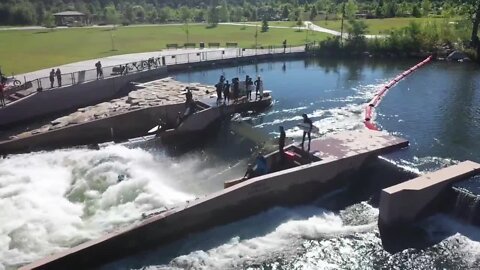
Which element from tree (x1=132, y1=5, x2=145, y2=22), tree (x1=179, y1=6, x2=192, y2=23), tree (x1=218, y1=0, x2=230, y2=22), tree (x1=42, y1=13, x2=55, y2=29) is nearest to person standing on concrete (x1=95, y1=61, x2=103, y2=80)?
tree (x1=42, y1=13, x2=55, y2=29)

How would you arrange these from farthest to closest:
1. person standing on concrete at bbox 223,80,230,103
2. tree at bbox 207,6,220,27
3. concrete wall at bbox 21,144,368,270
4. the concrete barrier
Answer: tree at bbox 207,6,220,27, person standing on concrete at bbox 223,80,230,103, the concrete barrier, concrete wall at bbox 21,144,368,270

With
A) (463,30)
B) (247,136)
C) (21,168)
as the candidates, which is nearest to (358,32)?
(463,30)

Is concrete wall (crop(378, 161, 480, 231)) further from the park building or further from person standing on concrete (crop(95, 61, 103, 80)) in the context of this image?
the park building

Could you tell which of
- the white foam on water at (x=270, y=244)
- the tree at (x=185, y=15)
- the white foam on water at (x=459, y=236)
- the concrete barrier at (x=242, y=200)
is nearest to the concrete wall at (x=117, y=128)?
the concrete barrier at (x=242, y=200)

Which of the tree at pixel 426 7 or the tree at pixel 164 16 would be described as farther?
the tree at pixel 164 16

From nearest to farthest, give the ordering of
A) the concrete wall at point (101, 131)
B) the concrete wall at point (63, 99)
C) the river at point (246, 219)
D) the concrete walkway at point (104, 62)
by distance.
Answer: the river at point (246, 219) < the concrete wall at point (101, 131) < the concrete wall at point (63, 99) < the concrete walkway at point (104, 62)

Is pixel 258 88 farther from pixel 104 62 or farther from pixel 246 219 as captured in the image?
pixel 104 62

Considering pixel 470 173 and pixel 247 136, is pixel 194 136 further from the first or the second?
pixel 470 173

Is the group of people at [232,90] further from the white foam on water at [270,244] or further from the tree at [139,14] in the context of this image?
the tree at [139,14]
